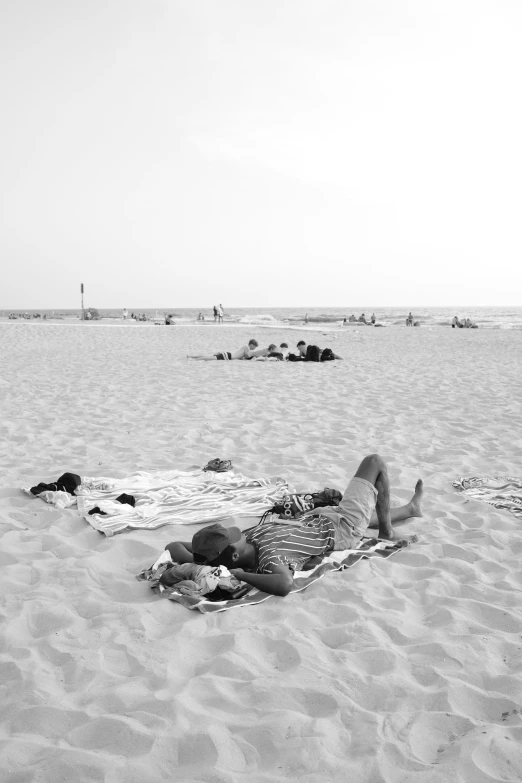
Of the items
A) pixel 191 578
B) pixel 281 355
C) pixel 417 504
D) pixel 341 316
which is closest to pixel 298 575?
pixel 191 578

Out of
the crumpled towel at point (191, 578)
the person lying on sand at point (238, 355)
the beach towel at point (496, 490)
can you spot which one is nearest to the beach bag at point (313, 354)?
the person lying on sand at point (238, 355)

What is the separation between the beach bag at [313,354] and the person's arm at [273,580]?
11168 mm

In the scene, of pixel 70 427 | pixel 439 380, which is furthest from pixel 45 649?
pixel 439 380

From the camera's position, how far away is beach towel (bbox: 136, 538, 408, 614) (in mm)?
3184

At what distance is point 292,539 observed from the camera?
11.9ft

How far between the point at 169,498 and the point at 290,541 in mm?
1523

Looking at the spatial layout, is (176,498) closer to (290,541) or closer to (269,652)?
(290,541)

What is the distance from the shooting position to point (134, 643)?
2.85m

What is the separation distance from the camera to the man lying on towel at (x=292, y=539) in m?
3.42

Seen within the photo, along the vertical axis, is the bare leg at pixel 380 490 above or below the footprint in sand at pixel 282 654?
above

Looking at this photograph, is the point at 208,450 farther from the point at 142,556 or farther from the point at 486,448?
the point at 486,448

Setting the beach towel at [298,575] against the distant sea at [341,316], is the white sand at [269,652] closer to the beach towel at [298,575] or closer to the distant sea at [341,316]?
the beach towel at [298,575]

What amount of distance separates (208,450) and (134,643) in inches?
141

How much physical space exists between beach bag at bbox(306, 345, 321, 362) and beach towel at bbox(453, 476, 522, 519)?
29.9 feet
